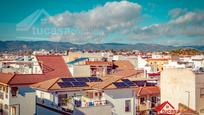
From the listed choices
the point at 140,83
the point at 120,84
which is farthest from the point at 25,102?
the point at 140,83

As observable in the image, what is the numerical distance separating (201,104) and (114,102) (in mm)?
5832

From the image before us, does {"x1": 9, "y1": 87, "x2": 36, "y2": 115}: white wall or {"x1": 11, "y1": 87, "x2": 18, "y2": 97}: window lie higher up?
{"x1": 11, "y1": 87, "x2": 18, "y2": 97}: window

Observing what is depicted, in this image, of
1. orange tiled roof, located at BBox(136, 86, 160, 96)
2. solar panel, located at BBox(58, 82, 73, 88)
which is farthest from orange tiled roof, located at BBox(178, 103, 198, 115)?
solar panel, located at BBox(58, 82, 73, 88)

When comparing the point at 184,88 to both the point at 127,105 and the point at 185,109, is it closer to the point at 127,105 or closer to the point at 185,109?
the point at 185,109

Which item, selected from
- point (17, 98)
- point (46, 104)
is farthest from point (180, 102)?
point (17, 98)

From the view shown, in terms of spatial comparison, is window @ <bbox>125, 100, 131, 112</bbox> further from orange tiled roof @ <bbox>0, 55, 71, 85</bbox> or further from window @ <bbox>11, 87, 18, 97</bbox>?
orange tiled roof @ <bbox>0, 55, 71, 85</bbox>

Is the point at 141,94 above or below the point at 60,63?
below

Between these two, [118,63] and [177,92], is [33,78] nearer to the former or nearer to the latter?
[177,92]

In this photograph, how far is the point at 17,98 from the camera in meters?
21.9

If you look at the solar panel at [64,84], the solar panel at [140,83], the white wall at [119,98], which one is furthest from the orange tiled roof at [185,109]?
the solar panel at [64,84]

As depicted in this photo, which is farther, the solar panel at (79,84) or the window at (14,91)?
the solar panel at (79,84)

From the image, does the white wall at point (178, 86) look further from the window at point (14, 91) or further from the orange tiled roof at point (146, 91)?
the window at point (14, 91)

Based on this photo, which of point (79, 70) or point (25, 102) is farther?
point (79, 70)

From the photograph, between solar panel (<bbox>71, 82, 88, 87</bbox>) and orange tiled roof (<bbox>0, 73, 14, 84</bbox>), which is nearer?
orange tiled roof (<bbox>0, 73, 14, 84</bbox>)
